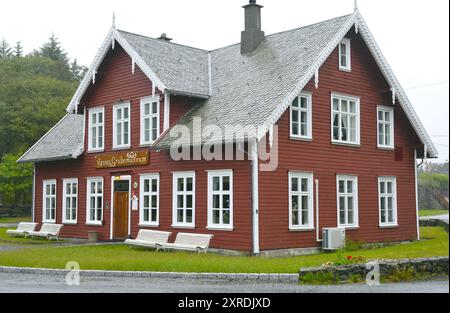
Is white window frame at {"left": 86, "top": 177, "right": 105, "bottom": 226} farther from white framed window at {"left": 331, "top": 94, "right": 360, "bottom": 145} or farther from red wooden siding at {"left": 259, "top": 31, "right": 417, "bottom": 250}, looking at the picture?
white framed window at {"left": 331, "top": 94, "right": 360, "bottom": 145}

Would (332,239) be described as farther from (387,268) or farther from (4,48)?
(4,48)

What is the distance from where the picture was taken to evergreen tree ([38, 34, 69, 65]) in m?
103

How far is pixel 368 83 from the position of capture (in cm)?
2653

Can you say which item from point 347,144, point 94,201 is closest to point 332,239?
point 347,144

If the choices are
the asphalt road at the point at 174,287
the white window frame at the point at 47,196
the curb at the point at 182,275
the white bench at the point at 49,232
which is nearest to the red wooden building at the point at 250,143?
the white window frame at the point at 47,196

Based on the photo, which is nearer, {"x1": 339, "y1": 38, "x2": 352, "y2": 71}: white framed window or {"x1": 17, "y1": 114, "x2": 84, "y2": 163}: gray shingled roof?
{"x1": 339, "y1": 38, "x2": 352, "y2": 71}: white framed window

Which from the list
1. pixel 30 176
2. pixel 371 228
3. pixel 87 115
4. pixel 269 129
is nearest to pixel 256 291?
pixel 269 129

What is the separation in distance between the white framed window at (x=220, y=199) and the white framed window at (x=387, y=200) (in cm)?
759

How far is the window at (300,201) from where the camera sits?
22906 mm

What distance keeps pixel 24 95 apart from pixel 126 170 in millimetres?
34496

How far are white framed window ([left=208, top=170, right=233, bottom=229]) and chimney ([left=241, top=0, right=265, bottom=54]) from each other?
7462mm

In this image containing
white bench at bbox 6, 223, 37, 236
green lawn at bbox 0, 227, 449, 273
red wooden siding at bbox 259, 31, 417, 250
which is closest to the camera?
green lawn at bbox 0, 227, 449, 273

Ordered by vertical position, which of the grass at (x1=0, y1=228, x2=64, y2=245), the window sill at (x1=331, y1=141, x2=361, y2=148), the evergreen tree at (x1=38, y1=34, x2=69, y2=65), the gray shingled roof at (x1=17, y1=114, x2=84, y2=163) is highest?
the evergreen tree at (x1=38, y1=34, x2=69, y2=65)

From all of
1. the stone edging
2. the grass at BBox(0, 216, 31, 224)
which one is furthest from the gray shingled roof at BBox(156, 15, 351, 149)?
the grass at BBox(0, 216, 31, 224)
